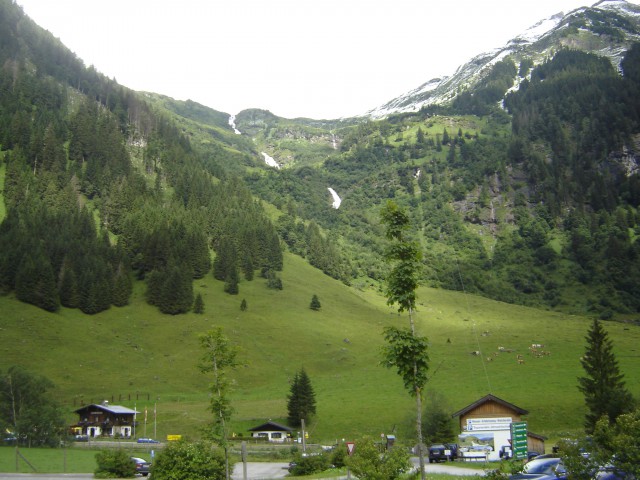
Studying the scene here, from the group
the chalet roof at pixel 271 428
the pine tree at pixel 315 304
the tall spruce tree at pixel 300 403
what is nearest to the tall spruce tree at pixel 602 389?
the tall spruce tree at pixel 300 403

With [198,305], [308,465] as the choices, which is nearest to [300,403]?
[308,465]

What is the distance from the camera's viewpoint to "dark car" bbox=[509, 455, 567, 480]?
18328 millimetres

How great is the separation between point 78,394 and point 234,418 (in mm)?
31631

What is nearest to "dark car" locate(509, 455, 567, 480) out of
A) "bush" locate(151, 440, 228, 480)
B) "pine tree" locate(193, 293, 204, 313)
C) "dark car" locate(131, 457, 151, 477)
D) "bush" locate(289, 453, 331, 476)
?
"bush" locate(151, 440, 228, 480)

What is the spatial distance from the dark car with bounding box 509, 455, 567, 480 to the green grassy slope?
5618 cm

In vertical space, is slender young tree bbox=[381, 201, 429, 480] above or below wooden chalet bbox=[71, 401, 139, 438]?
above

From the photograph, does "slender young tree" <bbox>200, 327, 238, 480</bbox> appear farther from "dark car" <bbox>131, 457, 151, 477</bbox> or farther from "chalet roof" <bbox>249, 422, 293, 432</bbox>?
"chalet roof" <bbox>249, 422, 293, 432</bbox>

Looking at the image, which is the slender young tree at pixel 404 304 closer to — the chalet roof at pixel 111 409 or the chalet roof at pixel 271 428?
the chalet roof at pixel 271 428

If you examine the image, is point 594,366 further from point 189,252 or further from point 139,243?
point 139,243

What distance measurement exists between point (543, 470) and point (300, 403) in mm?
66669

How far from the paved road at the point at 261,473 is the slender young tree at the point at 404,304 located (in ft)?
45.7

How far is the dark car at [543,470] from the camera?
18.3m

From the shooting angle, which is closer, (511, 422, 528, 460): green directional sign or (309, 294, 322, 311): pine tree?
(511, 422, 528, 460): green directional sign

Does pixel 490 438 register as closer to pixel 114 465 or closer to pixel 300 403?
pixel 114 465
